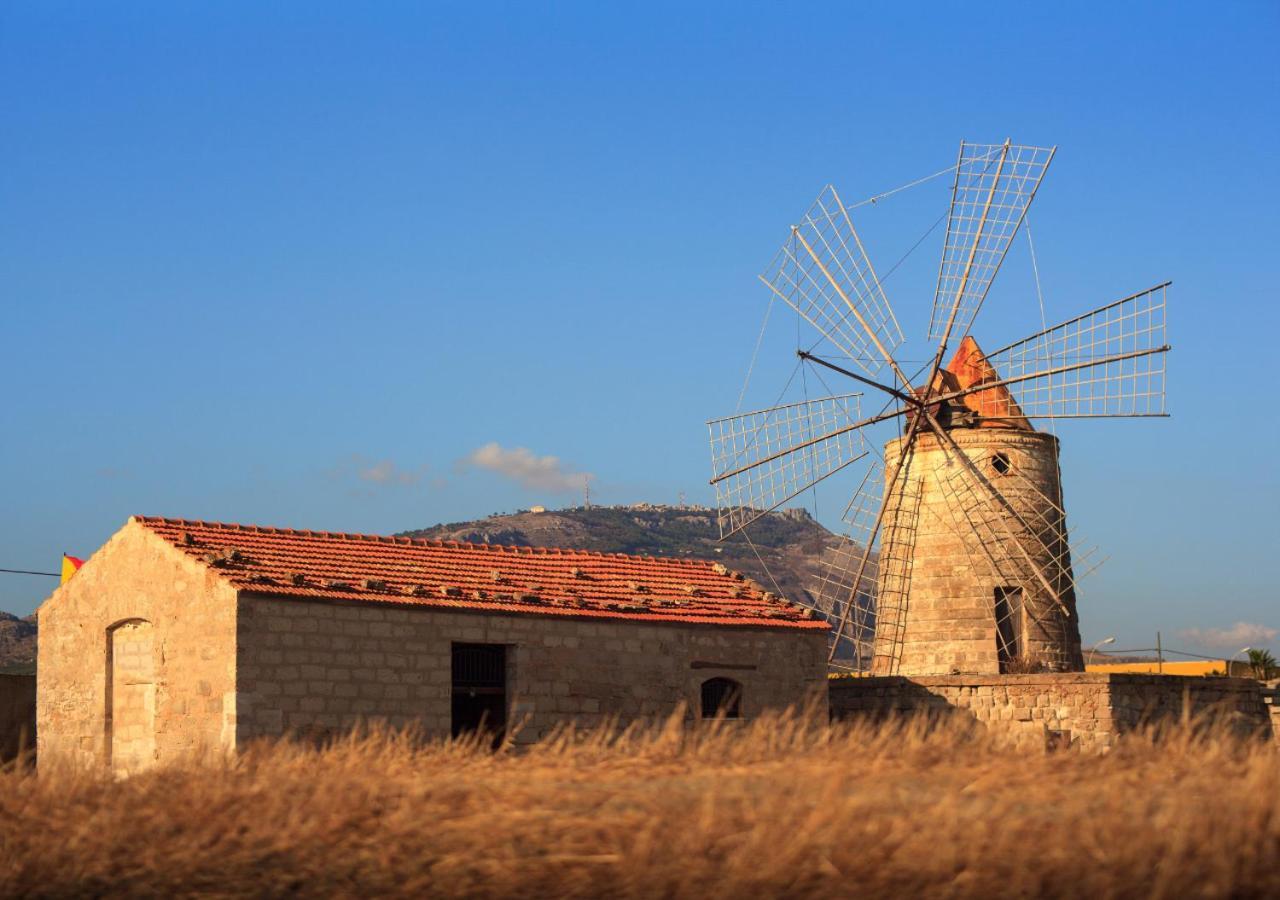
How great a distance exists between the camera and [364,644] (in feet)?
59.5

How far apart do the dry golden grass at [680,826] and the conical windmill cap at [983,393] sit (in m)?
14.7

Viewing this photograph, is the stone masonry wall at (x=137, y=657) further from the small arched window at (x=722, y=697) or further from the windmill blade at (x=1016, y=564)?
the windmill blade at (x=1016, y=564)

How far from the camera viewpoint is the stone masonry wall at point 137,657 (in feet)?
57.6

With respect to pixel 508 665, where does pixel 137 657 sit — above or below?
above

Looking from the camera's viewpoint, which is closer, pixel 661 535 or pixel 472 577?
pixel 472 577

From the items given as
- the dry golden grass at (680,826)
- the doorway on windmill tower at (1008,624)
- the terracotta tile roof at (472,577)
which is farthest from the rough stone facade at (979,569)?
the dry golden grass at (680,826)

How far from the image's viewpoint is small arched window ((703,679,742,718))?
20875 mm

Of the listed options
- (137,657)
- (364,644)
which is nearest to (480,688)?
(364,644)

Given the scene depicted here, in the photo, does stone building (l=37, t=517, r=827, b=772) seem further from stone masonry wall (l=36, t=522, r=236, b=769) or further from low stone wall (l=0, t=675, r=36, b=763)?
low stone wall (l=0, t=675, r=36, b=763)

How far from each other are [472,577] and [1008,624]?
8789 millimetres

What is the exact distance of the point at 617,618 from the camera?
20.1 m

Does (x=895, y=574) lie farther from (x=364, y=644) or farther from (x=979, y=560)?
(x=364, y=644)

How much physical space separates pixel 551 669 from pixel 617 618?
1130 millimetres

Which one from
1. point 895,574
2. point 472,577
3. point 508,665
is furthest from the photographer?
point 895,574
